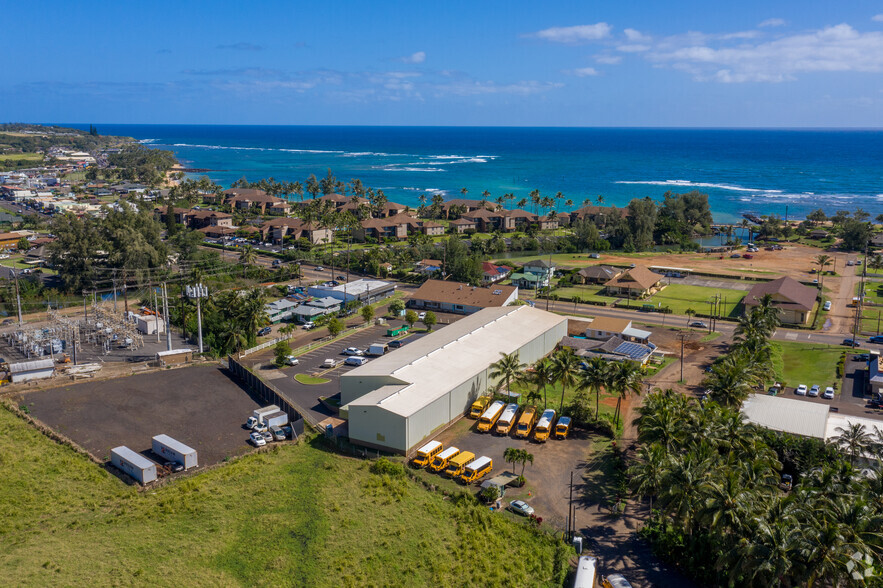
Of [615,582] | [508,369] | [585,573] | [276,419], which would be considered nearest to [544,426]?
[508,369]

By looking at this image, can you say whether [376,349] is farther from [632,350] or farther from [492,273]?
[492,273]

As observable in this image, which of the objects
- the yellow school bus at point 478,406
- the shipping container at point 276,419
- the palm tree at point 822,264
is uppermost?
the palm tree at point 822,264

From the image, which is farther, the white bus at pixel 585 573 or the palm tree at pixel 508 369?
the palm tree at pixel 508 369

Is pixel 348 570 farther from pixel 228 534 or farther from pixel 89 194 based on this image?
pixel 89 194

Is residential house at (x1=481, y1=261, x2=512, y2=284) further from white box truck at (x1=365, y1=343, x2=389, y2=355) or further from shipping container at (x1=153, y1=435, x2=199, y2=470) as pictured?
shipping container at (x1=153, y1=435, x2=199, y2=470)

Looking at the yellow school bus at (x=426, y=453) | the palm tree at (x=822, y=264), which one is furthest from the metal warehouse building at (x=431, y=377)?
the palm tree at (x=822, y=264)

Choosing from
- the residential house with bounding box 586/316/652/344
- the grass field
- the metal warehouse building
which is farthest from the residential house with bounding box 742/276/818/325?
the grass field

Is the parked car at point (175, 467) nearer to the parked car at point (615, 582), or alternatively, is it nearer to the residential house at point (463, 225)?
the parked car at point (615, 582)
